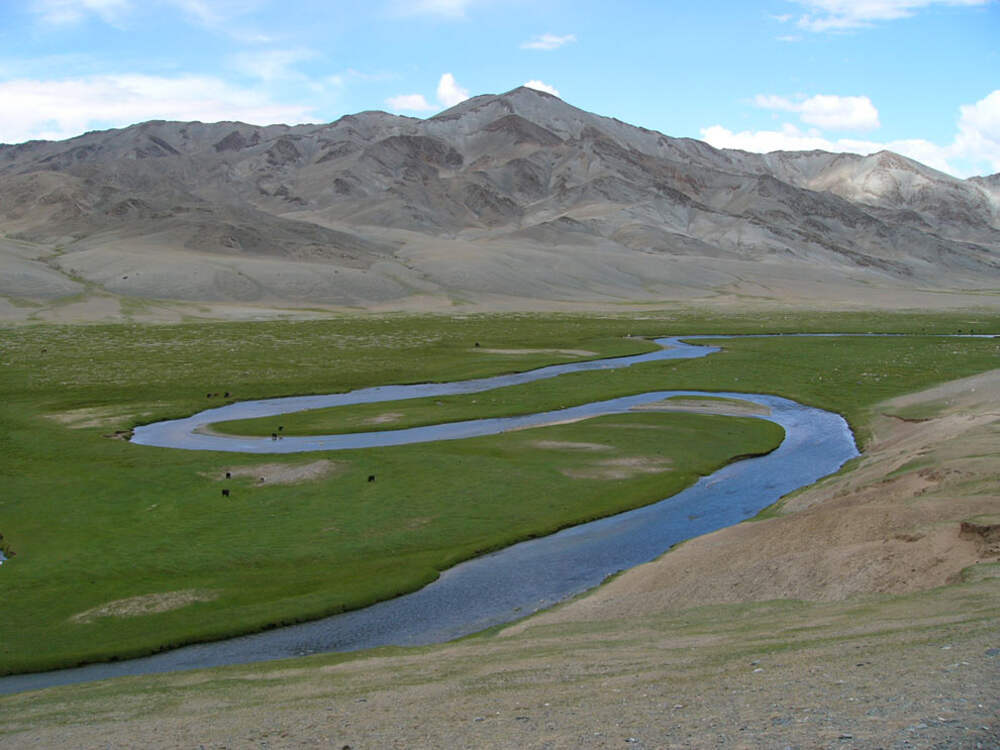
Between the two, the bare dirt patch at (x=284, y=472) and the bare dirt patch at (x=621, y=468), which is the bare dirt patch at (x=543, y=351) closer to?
the bare dirt patch at (x=621, y=468)

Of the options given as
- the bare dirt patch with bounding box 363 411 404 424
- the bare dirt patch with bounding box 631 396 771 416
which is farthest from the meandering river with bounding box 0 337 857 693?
the bare dirt patch with bounding box 363 411 404 424

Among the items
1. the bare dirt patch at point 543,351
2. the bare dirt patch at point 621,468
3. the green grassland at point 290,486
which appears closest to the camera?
the green grassland at point 290,486

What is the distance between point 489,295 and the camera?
554 ft

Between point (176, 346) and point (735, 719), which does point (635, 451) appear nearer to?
point (735, 719)

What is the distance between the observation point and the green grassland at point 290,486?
24.2m

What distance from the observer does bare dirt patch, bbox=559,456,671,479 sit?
122 feet

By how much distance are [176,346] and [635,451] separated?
2349 inches

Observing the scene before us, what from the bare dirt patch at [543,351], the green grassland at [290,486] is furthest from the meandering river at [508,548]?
the bare dirt patch at [543,351]

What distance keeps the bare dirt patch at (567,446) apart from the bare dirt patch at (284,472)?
379 inches

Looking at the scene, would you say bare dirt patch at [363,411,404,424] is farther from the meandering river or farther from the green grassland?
the meandering river

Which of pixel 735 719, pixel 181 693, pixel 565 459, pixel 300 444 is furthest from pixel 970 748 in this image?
pixel 300 444

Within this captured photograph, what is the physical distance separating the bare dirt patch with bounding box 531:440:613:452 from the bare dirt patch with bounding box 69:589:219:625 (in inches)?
807

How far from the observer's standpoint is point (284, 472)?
122 ft

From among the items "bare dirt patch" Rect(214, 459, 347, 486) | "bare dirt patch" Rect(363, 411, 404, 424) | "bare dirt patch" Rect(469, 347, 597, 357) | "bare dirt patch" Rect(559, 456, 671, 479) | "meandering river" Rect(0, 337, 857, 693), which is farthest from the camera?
"bare dirt patch" Rect(469, 347, 597, 357)
